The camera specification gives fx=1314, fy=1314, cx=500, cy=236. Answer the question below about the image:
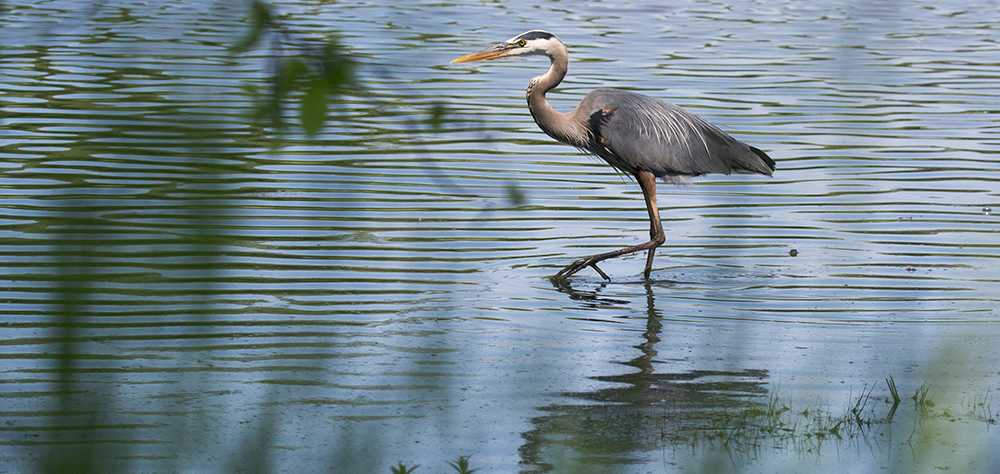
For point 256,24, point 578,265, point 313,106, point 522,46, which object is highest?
point 256,24

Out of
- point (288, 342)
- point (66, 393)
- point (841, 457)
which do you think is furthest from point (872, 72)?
point (288, 342)

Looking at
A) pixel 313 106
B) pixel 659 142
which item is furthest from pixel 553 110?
pixel 313 106

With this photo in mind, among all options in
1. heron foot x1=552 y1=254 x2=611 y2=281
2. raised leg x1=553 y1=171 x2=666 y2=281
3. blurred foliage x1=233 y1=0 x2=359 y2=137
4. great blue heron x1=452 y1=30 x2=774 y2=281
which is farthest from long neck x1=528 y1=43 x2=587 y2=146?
blurred foliage x1=233 y1=0 x2=359 y2=137

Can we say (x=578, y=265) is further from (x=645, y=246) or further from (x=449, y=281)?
(x=449, y=281)

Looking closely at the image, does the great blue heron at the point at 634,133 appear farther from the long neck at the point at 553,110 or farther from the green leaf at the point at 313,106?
the green leaf at the point at 313,106

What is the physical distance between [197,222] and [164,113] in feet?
0.47

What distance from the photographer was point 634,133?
24.3 feet

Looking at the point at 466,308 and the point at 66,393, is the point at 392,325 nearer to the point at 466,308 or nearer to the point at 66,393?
the point at 466,308

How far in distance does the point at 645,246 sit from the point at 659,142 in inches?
28.1

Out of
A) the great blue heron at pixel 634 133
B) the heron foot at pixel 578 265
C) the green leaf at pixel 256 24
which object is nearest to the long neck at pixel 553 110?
the great blue heron at pixel 634 133

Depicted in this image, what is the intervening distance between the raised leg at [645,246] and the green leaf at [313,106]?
477 centimetres

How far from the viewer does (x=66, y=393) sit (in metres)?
1.71

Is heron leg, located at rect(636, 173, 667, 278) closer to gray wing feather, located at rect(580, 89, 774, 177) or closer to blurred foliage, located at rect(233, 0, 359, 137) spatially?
gray wing feather, located at rect(580, 89, 774, 177)

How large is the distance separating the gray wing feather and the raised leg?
88 millimetres
